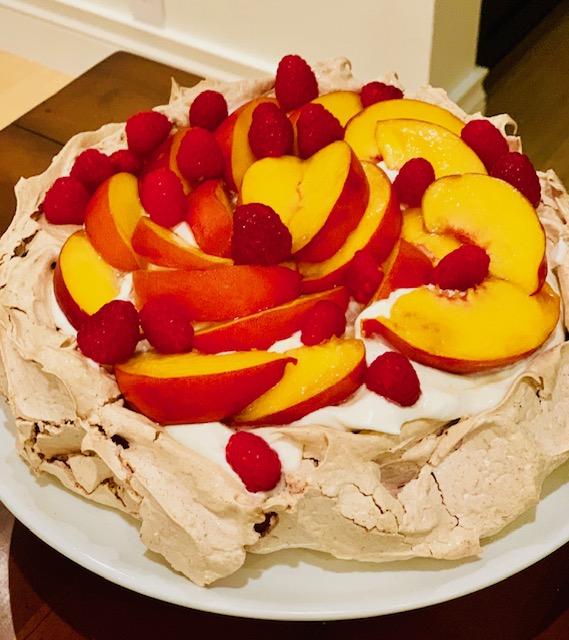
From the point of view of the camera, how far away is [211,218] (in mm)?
1333

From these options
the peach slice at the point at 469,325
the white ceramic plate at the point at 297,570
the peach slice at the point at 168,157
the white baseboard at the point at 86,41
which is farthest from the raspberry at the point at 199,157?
the white baseboard at the point at 86,41

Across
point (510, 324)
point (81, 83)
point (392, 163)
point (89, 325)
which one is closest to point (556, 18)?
point (81, 83)

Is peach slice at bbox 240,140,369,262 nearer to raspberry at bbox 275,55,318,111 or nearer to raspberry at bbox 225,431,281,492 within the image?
raspberry at bbox 275,55,318,111

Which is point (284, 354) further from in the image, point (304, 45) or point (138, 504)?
point (304, 45)

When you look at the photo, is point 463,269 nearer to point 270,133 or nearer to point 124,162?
point 270,133

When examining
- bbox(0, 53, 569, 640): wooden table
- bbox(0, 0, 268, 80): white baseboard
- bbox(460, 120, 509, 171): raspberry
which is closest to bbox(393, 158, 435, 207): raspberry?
bbox(460, 120, 509, 171): raspberry

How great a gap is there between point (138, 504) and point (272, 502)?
7.1 inches

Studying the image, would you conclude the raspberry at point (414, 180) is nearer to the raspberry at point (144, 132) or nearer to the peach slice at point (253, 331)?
the peach slice at point (253, 331)

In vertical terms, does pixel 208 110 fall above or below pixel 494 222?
below

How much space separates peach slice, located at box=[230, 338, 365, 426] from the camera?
1.09 metres

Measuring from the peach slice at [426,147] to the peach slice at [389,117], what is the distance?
3cm

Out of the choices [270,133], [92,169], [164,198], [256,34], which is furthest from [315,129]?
[256,34]

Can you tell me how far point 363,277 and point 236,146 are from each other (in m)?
0.42

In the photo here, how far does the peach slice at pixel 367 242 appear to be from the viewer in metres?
1.24
